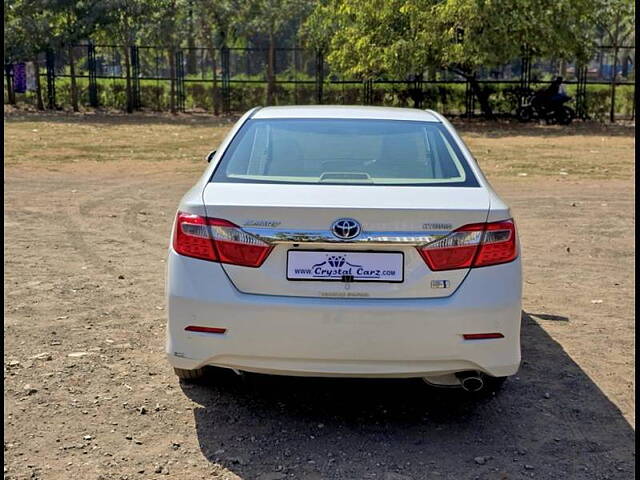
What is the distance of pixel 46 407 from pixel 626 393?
3.13 metres

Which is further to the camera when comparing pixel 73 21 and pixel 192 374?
pixel 73 21

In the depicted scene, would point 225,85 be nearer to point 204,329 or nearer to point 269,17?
point 269,17

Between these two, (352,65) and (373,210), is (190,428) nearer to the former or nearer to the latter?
(373,210)

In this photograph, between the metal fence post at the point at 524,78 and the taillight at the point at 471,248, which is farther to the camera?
the metal fence post at the point at 524,78

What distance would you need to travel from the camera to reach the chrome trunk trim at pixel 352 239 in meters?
3.75

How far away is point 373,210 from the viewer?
148 inches

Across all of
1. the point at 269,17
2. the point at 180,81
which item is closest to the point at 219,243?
the point at 269,17

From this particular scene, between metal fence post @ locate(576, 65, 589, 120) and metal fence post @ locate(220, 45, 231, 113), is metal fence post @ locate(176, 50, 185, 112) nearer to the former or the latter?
metal fence post @ locate(220, 45, 231, 113)

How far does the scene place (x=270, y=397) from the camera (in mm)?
4617

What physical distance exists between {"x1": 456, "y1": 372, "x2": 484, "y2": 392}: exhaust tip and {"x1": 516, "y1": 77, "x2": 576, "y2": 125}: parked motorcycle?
22.0m

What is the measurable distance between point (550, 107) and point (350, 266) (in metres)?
22.7

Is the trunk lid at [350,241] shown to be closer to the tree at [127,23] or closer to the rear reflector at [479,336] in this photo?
the rear reflector at [479,336]

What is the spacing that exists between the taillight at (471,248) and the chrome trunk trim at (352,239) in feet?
0.13

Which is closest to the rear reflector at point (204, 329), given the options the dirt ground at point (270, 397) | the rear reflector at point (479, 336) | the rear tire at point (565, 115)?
the dirt ground at point (270, 397)
